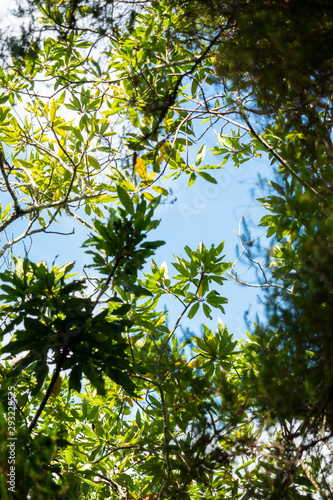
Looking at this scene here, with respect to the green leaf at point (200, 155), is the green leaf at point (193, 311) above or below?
below

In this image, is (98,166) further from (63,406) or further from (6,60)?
(63,406)

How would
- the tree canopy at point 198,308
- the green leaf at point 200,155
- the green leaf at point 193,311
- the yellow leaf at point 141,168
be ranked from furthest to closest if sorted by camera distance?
1. the green leaf at point 200,155
2. the green leaf at point 193,311
3. the yellow leaf at point 141,168
4. the tree canopy at point 198,308

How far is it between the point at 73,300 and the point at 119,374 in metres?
0.35

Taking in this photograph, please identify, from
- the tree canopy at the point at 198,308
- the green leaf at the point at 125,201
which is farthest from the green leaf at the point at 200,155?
the green leaf at the point at 125,201

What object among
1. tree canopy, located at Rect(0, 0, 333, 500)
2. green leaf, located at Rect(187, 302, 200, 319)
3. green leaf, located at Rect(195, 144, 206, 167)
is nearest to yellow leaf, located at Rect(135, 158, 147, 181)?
tree canopy, located at Rect(0, 0, 333, 500)

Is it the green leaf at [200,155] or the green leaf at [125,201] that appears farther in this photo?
the green leaf at [200,155]

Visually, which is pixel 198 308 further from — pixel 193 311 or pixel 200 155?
pixel 200 155

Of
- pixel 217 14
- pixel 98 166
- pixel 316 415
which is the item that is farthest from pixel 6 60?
pixel 316 415

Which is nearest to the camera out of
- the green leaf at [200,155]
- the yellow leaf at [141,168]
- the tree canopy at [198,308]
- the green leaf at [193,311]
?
the tree canopy at [198,308]

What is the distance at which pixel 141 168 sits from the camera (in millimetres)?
2150

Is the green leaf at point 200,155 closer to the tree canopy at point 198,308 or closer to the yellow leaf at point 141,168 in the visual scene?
the tree canopy at point 198,308

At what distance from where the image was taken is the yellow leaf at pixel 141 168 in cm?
213

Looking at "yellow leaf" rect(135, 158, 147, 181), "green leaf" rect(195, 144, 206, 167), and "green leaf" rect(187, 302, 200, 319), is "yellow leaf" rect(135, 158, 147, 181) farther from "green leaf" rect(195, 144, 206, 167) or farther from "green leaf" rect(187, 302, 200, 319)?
"green leaf" rect(187, 302, 200, 319)

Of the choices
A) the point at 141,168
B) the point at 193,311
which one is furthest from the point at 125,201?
the point at 193,311
